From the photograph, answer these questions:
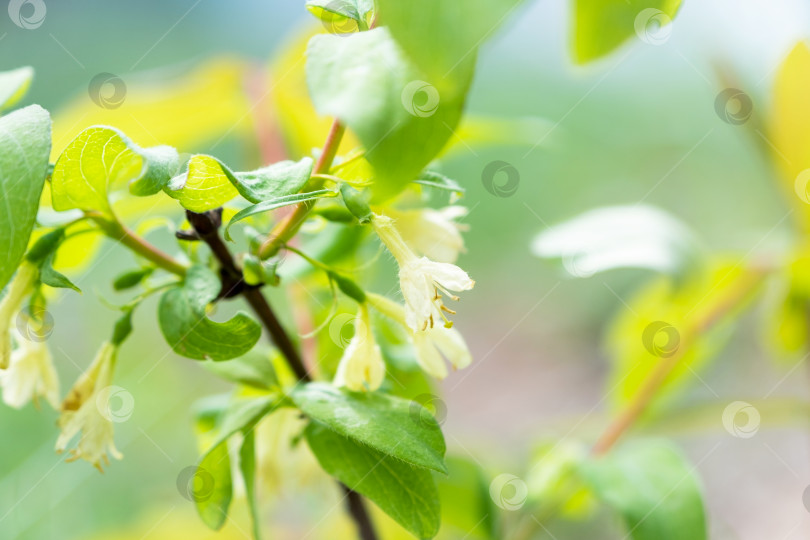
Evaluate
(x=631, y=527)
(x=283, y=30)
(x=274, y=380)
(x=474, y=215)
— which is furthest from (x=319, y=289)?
(x=283, y=30)

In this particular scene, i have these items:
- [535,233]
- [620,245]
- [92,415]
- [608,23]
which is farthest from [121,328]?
[535,233]

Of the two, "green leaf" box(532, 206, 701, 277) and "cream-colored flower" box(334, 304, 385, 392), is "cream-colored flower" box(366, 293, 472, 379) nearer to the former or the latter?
"cream-colored flower" box(334, 304, 385, 392)

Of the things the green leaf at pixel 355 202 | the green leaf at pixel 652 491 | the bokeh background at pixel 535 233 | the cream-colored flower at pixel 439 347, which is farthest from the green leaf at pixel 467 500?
the bokeh background at pixel 535 233

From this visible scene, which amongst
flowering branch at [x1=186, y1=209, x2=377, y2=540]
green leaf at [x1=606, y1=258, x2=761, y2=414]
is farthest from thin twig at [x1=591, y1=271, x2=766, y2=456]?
flowering branch at [x1=186, y1=209, x2=377, y2=540]

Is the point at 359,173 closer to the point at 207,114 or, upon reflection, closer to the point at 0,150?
the point at 0,150

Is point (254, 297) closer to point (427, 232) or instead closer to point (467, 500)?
point (427, 232)

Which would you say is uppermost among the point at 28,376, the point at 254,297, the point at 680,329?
the point at 680,329

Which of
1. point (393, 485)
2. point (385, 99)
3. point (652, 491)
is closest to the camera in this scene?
point (385, 99)
